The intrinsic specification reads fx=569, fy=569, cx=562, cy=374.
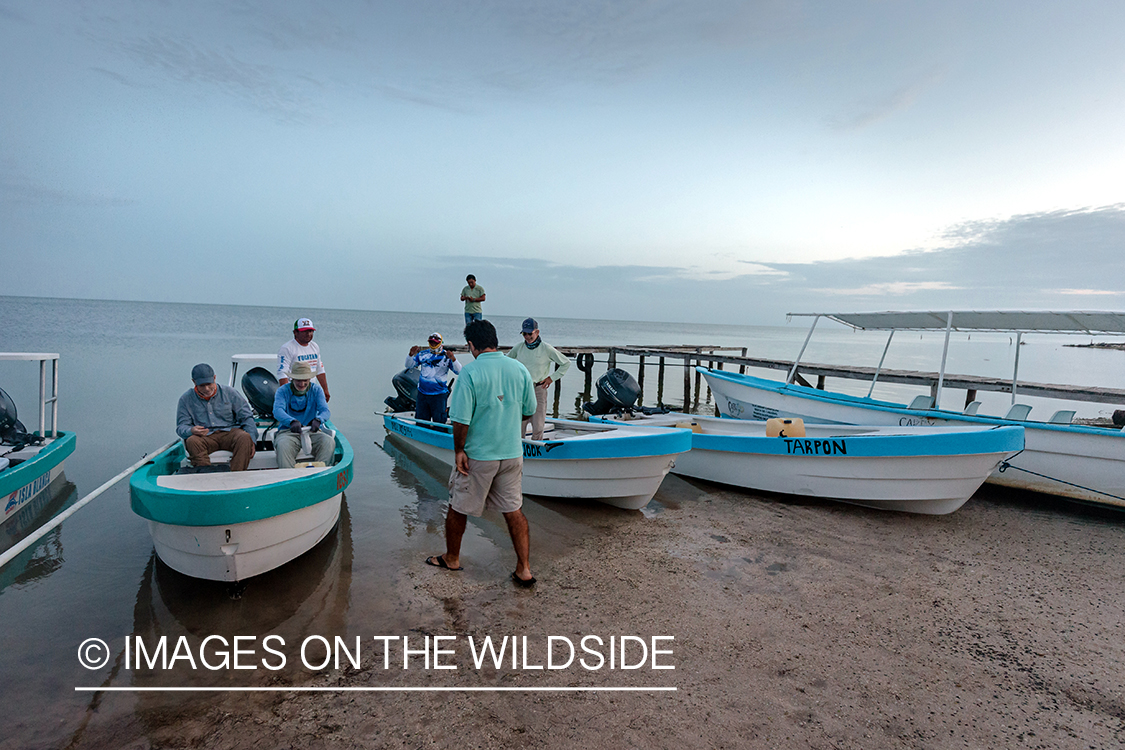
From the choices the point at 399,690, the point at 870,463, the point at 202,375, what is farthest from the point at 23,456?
the point at 870,463

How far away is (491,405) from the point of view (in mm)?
4223

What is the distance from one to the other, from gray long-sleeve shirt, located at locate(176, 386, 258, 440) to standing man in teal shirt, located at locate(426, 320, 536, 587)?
2.75 metres

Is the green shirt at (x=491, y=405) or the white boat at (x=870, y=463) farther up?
the green shirt at (x=491, y=405)

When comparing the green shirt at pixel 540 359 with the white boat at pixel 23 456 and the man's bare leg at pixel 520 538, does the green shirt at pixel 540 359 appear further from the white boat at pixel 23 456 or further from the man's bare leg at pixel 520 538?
the white boat at pixel 23 456

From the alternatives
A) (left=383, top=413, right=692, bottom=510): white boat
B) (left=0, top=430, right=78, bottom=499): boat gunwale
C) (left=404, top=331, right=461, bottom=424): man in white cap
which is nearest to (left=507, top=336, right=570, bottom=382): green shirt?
(left=383, top=413, right=692, bottom=510): white boat

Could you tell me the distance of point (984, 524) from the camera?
6566 millimetres

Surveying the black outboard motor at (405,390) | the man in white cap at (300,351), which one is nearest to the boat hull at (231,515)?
the man in white cap at (300,351)

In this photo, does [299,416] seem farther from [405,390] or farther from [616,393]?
[405,390]

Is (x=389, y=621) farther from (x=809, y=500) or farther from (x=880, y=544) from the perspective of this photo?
(x=809, y=500)

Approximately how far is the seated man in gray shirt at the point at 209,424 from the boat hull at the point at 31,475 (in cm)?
213

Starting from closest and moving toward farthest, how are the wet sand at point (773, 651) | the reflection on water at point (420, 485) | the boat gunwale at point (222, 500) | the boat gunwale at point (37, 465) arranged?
the wet sand at point (773, 651), the boat gunwale at point (222, 500), the boat gunwale at point (37, 465), the reflection on water at point (420, 485)

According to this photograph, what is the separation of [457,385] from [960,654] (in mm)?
3831

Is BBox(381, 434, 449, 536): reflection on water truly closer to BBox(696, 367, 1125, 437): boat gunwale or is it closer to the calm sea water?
the calm sea water

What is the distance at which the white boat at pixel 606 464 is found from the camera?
6.16 m
